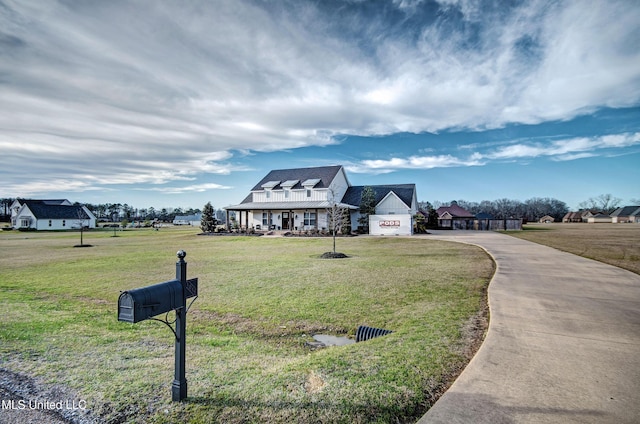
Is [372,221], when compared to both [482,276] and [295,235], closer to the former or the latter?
[295,235]

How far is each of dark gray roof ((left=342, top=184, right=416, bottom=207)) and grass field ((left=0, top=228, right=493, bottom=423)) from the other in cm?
2858

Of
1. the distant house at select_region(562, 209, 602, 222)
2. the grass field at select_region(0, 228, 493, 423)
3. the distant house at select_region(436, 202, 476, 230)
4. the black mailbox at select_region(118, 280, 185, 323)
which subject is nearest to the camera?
the black mailbox at select_region(118, 280, 185, 323)

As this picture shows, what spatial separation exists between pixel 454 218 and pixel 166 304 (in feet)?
198

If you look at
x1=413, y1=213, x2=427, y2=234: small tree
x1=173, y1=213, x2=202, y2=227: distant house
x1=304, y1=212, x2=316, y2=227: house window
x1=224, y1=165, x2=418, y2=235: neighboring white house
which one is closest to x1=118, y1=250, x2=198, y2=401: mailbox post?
x1=224, y1=165, x2=418, y2=235: neighboring white house

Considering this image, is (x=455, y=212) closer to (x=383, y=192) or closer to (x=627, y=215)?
(x=383, y=192)

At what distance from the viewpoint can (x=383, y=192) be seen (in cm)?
4050

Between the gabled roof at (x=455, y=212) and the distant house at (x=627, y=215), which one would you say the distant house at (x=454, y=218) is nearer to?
the gabled roof at (x=455, y=212)

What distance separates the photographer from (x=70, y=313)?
22.9 feet

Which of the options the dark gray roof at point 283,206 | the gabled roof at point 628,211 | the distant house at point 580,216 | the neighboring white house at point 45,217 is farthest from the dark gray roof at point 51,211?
the distant house at point 580,216

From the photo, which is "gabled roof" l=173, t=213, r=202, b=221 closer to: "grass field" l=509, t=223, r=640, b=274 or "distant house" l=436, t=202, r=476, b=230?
"distant house" l=436, t=202, r=476, b=230

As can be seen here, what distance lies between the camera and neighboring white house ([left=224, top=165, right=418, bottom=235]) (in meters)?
37.2

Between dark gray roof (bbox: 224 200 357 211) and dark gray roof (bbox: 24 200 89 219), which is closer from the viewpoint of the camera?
dark gray roof (bbox: 224 200 357 211)

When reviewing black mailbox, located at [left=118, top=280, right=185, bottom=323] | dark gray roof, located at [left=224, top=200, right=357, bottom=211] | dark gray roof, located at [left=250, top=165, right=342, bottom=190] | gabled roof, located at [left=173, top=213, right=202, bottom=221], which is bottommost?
black mailbox, located at [left=118, top=280, right=185, bottom=323]

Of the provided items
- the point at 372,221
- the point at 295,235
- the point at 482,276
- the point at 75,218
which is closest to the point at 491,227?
the point at 372,221
